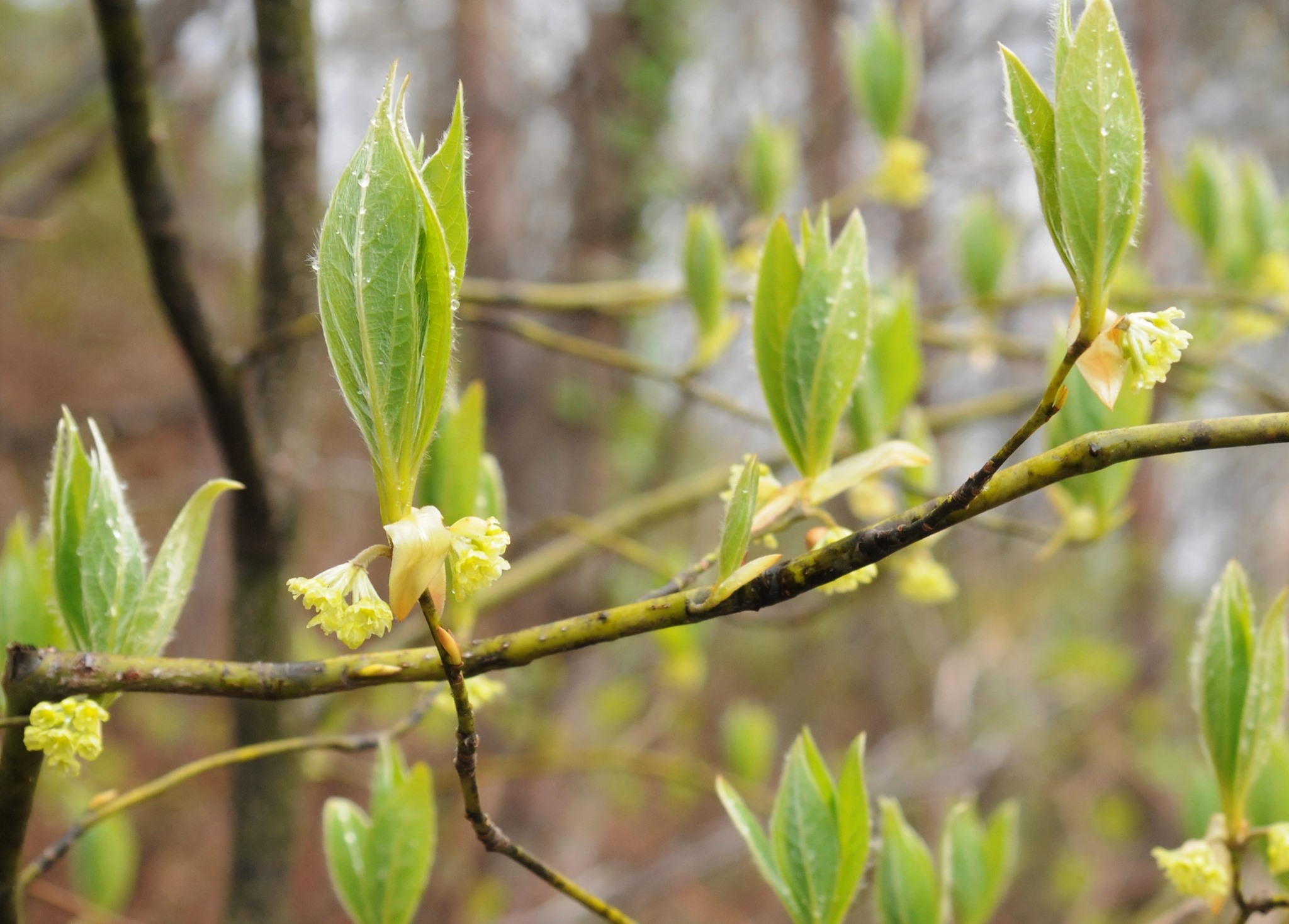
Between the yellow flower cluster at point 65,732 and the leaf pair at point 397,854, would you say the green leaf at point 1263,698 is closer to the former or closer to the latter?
the leaf pair at point 397,854

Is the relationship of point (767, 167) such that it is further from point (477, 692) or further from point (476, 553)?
point (476, 553)

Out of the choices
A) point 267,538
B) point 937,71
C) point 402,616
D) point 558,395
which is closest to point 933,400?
point 937,71

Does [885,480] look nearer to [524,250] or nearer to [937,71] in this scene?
[524,250]

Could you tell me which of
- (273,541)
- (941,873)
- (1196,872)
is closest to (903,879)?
(941,873)

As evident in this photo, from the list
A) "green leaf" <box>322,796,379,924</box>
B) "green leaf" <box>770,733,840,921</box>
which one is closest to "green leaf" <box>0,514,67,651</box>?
"green leaf" <box>322,796,379,924</box>

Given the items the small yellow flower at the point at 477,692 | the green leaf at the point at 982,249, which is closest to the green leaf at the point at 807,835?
the small yellow flower at the point at 477,692

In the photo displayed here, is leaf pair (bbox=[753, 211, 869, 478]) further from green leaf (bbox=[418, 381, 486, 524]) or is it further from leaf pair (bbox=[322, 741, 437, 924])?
leaf pair (bbox=[322, 741, 437, 924])
